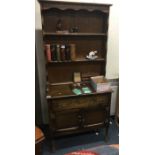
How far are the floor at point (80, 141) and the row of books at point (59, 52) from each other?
3.69 ft

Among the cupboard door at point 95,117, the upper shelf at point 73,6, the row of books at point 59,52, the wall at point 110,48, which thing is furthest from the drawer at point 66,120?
the upper shelf at point 73,6

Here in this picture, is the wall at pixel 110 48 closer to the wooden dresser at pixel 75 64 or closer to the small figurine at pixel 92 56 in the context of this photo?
the wooden dresser at pixel 75 64

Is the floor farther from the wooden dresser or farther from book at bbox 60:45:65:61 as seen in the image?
book at bbox 60:45:65:61

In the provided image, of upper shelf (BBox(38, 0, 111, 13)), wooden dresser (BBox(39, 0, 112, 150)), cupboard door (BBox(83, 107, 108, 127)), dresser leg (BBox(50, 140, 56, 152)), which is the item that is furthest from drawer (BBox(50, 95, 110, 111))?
upper shelf (BBox(38, 0, 111, 13))

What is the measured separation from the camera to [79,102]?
2.04 meters

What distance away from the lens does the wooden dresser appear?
1.99 meters

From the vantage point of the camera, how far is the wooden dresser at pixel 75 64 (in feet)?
6.53

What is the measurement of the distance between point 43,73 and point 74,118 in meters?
0.77

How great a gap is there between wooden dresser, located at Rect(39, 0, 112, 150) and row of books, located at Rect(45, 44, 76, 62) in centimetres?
2

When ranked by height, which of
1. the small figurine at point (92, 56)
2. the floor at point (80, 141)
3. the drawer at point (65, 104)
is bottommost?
the floor at point (80, 141)

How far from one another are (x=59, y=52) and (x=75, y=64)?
333 mm

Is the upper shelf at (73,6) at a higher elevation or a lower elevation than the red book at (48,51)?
higher
